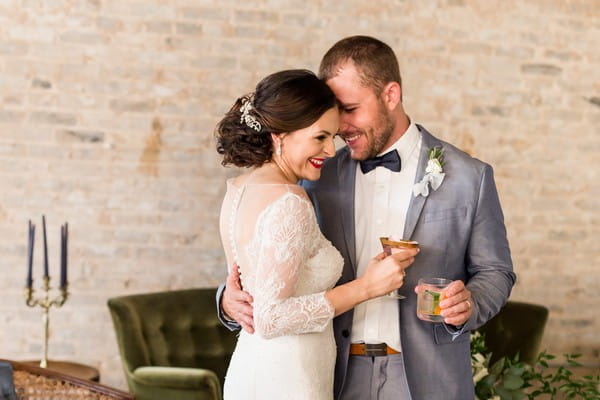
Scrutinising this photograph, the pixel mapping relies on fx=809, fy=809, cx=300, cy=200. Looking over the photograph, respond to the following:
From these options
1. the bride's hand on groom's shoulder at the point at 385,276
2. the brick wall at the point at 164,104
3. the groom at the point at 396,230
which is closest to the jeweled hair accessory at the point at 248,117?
the groom at the point at 396,230

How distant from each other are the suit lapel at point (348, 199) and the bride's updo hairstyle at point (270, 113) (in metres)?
0.34

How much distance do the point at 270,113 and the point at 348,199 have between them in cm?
46

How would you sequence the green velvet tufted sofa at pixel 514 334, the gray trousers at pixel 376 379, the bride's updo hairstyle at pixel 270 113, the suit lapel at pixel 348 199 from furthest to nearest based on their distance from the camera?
the green velvet tufted sofa at pixel 514 334 → the suit lapel at pixel 348 199 → the gray trousers at pixel 376 379 → the bride's updo hairstyle at pixel 270 113

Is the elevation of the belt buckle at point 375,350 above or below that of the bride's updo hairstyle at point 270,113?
below

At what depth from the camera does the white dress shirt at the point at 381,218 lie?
2635 millimetres

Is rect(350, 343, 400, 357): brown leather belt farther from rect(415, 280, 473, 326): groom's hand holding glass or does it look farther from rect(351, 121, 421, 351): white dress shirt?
rect(415, 280, 473, 326): groom's hand holding glass

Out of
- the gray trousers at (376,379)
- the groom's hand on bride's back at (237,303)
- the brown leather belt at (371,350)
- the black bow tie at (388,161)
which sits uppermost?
the black bow tie at (388,161)

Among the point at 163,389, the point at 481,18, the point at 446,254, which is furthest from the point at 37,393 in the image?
the point at 481,18

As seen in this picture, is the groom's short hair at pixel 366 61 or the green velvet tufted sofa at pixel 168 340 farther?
the green velvet tufted sofa at pixel 168 340

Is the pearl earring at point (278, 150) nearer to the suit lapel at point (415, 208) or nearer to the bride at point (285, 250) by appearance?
the bride at point (285, 250)

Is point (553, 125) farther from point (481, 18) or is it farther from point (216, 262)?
point (216, 262)

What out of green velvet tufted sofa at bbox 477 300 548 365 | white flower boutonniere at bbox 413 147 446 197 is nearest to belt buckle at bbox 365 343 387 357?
white flower boutonniere at bbox 413 147 446 197

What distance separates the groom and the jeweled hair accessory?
1.11ft

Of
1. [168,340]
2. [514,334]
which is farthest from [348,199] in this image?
[514,334]
